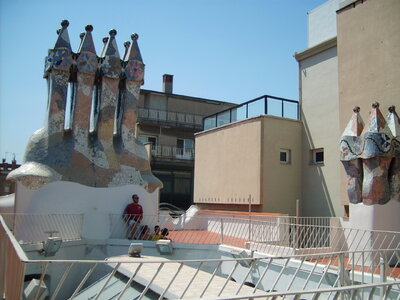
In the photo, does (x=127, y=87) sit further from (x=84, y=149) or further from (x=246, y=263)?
(x=246, y=263)

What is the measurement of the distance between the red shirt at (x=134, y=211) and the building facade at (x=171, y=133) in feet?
48.7

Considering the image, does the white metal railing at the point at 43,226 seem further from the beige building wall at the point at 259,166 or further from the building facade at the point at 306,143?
the beige building wall at the point at 259,166

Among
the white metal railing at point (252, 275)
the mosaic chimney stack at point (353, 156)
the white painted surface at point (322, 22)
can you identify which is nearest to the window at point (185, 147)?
the white painted surface at point (322, 22)

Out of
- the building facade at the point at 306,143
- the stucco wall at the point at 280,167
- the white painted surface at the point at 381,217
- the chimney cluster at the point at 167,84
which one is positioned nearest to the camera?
the white painted surface at the point at 381,217

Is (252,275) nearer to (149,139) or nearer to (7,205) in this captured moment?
(7,205)

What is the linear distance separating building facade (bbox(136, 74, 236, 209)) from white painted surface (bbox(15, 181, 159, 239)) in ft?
48.5

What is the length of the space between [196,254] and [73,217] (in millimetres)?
4051

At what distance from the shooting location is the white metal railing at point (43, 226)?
11867mm

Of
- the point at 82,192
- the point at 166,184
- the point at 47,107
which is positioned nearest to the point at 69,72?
the point at 47,107

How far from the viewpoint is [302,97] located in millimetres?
18375

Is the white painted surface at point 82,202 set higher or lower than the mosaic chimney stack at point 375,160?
lower

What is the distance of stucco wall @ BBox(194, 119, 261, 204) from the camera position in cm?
1741

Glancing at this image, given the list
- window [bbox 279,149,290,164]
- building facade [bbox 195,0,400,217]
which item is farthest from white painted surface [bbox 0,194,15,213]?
window [bbox 279,149,290,164]

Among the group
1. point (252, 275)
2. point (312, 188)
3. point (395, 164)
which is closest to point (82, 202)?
point (252, 275)
